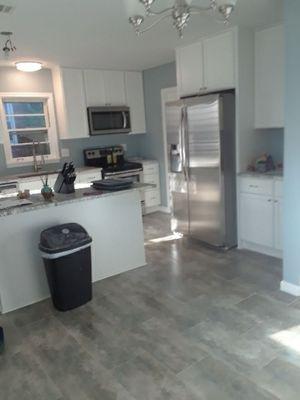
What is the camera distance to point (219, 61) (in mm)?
3902

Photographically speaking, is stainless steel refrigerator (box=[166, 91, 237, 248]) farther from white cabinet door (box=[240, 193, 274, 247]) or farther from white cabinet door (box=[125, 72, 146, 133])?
white cabinet door (box=[125, 72, 146, 133])

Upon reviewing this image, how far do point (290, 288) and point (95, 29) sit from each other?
3023 millimetres

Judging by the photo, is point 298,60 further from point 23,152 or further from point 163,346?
point 23,152

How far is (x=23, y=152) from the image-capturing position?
5.30m

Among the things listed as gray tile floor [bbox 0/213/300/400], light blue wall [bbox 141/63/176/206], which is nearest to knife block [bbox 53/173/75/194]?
gray tile floor [bbox 0/213/300/400]

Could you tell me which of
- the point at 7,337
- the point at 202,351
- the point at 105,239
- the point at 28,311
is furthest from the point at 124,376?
the point at 105,239

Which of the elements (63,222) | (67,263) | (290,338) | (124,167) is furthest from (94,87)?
(290,338)

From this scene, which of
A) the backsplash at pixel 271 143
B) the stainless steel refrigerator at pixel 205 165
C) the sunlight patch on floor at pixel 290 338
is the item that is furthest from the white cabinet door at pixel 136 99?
the sunlight patch on floor at pixel 290 338

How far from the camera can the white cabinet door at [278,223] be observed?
3.62 metres

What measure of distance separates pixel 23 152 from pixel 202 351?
4138 mm

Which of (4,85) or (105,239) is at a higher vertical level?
(4,85)

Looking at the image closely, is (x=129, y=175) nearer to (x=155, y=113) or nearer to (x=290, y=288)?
(x=155, y=113)

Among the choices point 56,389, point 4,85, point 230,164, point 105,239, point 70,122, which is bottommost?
point 56,389

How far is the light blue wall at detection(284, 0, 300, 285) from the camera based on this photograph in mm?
2668
